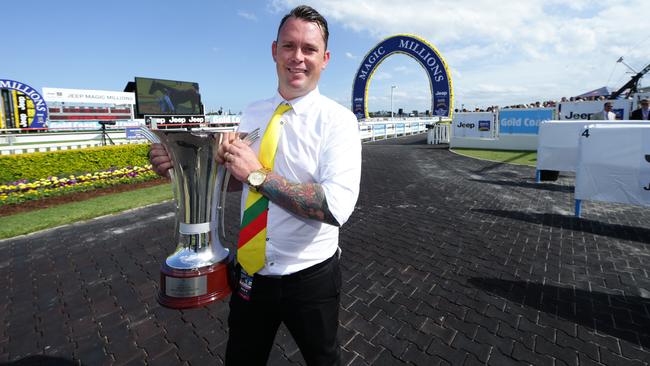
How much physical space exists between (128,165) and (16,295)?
27.6 feet

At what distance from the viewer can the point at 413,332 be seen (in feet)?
10.0

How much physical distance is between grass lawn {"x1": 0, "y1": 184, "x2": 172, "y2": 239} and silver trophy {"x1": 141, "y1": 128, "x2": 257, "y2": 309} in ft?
20.6

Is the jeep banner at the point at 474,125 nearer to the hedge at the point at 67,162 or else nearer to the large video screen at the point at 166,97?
the hedge at the point at 67,162

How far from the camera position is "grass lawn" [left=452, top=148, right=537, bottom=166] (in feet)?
43.8

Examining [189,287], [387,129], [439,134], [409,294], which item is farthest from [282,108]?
[387,129]

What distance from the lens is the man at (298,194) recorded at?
4.34 ft

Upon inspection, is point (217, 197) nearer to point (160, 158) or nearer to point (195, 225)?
point (195, 225)

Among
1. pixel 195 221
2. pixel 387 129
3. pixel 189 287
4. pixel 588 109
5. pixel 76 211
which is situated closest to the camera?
pixel 189 287

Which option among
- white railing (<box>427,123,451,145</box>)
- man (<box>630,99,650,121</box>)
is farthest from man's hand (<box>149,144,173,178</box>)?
white railing (<box>427,123,451,145</box>)

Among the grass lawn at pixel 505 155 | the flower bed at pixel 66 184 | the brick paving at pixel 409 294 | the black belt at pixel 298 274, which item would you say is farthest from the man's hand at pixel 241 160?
the grass lawn at pixel 505 155

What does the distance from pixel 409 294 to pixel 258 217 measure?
271cm

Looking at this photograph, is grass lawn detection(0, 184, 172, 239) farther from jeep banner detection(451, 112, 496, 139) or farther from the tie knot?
jeep banner detection(451, 112, 496, 139)

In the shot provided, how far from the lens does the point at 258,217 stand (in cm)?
152

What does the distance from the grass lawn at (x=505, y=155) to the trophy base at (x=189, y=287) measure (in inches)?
535
